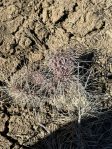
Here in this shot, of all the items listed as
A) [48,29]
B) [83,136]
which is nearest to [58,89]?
[83,136]

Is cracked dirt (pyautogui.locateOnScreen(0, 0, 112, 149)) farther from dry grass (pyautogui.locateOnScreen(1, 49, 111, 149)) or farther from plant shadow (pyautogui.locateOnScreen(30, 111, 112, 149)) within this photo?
plant shadow (pyautogui.locateOnScreen(30, 111, 112, 149))

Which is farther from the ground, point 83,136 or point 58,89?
point 58,89

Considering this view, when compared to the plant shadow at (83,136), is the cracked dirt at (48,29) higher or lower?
higher

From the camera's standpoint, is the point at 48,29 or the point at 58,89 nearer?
the point at 58,89

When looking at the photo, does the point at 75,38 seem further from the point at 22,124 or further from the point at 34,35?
the point at 22,124

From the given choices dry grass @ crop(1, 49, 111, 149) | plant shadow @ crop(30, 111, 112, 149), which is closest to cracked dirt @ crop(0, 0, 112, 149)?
dry grass @ crop(1, 49, 111, 149)

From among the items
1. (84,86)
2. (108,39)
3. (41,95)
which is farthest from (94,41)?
(41,95)

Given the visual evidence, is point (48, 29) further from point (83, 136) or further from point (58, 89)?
point (83, 136)

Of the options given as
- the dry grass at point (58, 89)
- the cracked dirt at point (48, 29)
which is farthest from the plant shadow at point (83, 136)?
the cracked dirt at point (48, 29)

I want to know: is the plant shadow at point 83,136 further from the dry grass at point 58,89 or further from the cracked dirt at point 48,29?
the cracked dirt at point 48,29
